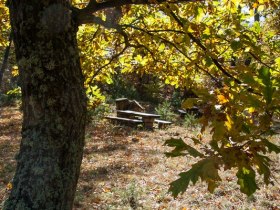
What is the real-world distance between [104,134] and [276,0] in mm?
9854

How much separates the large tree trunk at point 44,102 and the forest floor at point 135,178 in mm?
4252

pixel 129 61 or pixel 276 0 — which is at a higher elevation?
pixel 276 0

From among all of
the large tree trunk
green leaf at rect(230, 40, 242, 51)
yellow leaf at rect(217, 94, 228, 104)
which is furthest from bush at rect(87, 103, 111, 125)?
yellow leaf at rect(217, 94, 228, 104)

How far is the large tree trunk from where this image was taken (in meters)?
2.34

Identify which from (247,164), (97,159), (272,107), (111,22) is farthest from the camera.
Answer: (97,159)

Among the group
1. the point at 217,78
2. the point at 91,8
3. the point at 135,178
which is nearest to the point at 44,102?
the point at 91,8

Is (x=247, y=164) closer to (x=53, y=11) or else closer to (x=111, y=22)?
(x=53, y=11)

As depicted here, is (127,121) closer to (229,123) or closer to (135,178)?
(135,178)

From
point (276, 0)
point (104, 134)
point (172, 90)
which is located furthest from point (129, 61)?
point (172, 90)

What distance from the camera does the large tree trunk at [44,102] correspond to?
234cm

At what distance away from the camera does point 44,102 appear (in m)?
2.35

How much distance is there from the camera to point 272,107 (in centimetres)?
144

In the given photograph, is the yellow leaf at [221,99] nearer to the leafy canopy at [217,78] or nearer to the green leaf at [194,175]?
the leafy canopy at [217,78]

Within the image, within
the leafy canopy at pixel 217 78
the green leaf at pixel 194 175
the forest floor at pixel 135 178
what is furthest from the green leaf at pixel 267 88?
the forest floor at pixel 135 178
